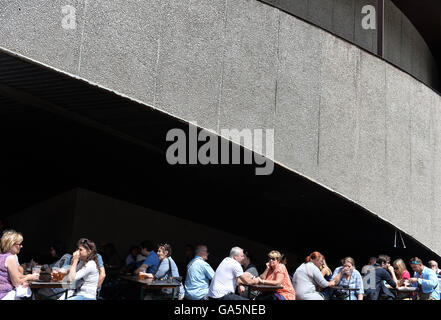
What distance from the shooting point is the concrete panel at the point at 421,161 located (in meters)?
12.0

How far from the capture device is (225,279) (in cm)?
738

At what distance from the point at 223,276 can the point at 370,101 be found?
17.2 feet

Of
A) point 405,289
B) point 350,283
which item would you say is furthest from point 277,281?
point 405,289

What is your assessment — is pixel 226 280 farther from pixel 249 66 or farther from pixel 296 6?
pixel 296 6

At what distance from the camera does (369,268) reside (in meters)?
10.1

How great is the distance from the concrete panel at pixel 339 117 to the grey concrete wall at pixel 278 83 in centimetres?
2

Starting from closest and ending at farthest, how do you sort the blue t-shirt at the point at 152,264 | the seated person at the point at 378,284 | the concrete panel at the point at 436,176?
the seated person at the point at 378,284 < the blue t-shirt at the point at 152,264 < the concrete panel at the point at 436,176

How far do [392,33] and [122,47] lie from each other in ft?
27.4

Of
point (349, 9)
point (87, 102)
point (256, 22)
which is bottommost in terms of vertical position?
point (87, 102)

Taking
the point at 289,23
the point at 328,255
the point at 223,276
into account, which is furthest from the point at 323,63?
the point at 328,255

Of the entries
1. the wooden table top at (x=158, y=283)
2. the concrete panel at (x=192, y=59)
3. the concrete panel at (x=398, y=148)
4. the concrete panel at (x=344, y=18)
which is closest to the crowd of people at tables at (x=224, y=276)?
the wooden table top at (x=158, y=283)

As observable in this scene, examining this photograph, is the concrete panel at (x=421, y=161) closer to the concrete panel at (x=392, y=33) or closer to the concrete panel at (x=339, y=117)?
the concrete panel at (x=339, y=117)

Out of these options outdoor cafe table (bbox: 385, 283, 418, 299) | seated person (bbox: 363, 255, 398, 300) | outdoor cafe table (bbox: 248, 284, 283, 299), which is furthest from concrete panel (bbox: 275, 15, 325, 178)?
outdoor cafe table (bbox: 248, 284, 283, 299)

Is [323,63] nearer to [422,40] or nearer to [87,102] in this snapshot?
[87,102]
